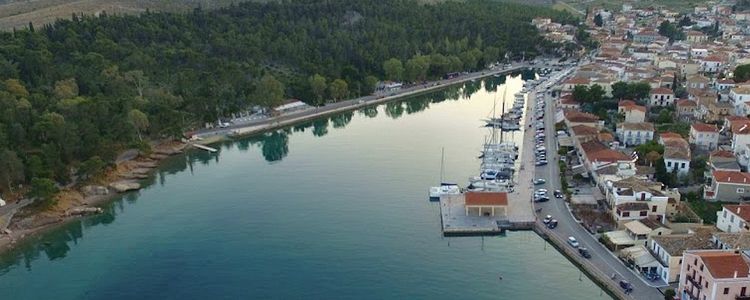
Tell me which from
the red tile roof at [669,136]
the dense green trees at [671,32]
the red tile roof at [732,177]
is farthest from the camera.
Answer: the dense green trees at [671,32]

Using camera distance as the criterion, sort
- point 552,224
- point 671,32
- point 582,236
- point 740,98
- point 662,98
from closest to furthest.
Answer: point 582,236 < point 552,224 < point 740,98 < point 662,98 < point 671,32

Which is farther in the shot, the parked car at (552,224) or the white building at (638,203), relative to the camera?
the parked car at (552,224)

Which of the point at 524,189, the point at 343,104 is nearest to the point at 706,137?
the point at 524,189

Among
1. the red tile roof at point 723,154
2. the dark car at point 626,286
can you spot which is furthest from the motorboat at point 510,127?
the dark car at point 626,286

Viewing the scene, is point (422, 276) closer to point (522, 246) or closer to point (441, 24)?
point (522, 246)

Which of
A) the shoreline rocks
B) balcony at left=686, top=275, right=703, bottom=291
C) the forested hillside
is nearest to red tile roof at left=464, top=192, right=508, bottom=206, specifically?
balcony at left=686, top=275, right=703, bottom=291

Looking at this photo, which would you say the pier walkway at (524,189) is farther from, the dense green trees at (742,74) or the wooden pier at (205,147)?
the wooden pier at (205,147)

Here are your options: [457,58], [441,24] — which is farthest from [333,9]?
[457,58]

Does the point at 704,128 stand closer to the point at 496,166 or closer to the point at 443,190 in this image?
the point at 496,166
